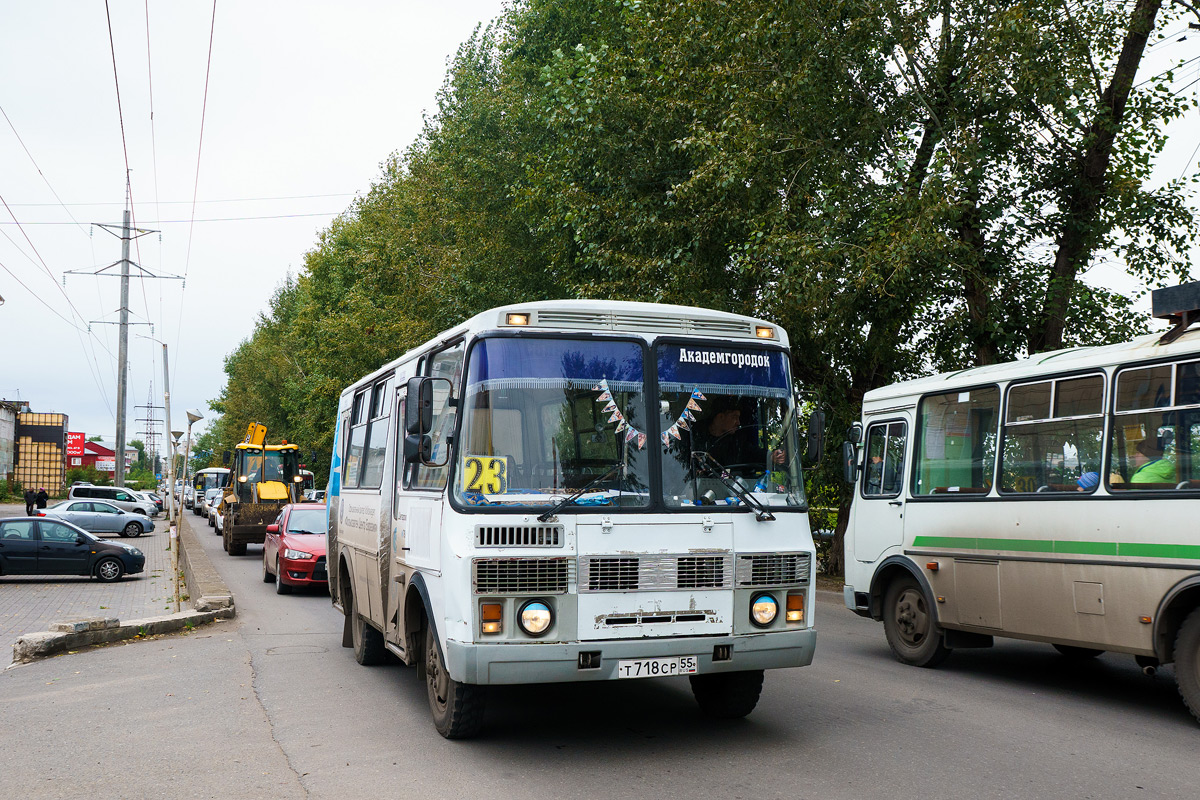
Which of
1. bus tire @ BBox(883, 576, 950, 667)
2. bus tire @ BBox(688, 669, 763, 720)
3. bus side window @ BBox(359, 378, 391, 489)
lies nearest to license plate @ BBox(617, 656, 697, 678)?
bus tire @ BBox(688, 669, 763, 720)

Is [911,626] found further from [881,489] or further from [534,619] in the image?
[534,619]

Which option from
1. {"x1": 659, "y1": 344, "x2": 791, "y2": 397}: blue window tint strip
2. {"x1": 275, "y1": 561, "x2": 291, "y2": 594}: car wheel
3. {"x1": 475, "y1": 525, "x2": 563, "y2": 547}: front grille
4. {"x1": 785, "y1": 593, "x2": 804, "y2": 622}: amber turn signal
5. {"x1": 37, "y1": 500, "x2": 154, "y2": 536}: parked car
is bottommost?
{"x1": 37, "y1": 500, "x2": 154, "y2": 536}: parked car

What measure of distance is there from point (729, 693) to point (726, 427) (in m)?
1.98

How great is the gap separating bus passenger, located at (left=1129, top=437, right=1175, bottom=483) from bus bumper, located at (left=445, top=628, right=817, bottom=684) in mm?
3304

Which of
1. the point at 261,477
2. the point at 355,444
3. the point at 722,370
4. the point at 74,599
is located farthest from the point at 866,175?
the point at 261,477

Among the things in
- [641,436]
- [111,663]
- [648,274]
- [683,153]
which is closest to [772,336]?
[641,436]

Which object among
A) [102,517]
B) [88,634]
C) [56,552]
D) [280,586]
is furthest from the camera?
[102,517]

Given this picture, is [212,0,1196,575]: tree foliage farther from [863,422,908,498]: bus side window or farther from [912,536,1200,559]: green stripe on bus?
[912,536,1200,559]: green stripe on bus

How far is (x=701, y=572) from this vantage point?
22.0 ft

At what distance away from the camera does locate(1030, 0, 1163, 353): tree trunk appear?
49.0 ft

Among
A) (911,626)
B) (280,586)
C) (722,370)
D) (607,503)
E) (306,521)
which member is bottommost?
(280,586)

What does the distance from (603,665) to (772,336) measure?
260cm

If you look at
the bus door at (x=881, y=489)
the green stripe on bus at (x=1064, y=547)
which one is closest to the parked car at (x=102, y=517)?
the bus door at (x=881, y=489)

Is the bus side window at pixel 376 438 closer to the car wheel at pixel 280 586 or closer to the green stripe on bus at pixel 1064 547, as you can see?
the green stripe on bus at pixel 1064 547
